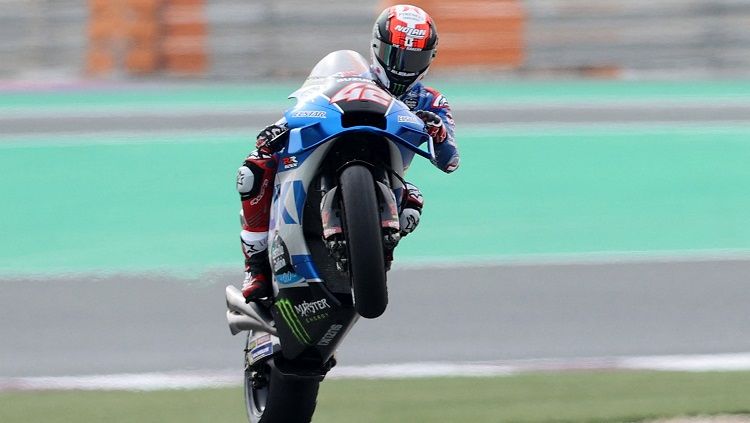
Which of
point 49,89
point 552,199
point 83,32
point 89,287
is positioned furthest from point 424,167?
point 83,32

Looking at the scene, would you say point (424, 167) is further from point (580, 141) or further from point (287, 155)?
point (287, 155)

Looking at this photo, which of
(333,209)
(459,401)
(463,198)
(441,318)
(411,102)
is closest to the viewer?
(333,209)

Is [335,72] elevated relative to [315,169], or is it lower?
elevated

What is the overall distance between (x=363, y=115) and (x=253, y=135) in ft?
29.5

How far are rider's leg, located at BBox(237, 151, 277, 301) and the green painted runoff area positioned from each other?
3636 mm

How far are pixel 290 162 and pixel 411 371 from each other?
2.02 meters

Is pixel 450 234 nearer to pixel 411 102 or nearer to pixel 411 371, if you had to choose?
pixel 411 371

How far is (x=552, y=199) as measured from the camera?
10.7 meters

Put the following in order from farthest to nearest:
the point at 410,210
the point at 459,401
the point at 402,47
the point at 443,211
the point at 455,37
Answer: the point at 455,37 < the point at 443,211 < the point at 459,401 < the point at 410,210 < the point at 402,47

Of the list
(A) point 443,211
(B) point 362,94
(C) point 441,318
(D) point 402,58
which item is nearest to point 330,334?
(B) point 362,94

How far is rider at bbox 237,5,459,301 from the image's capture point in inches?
178

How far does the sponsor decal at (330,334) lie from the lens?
4531 mm

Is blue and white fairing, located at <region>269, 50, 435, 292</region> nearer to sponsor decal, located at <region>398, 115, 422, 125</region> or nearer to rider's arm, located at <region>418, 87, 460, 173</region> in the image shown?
sponsor decal, located at <region>398, 115, 422, 125</region>

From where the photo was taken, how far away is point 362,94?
438cm
